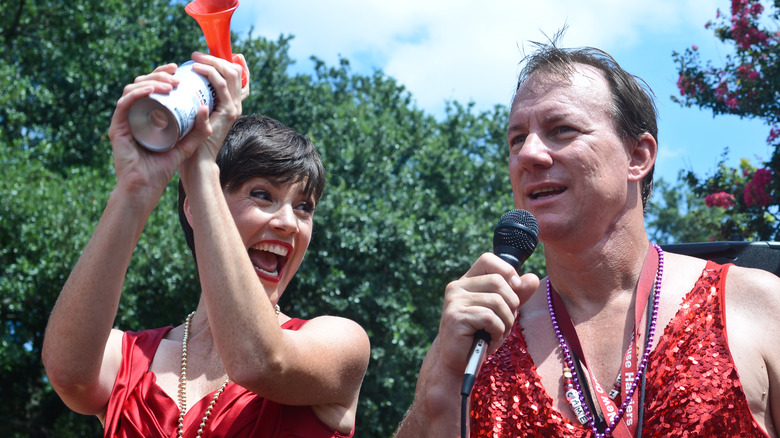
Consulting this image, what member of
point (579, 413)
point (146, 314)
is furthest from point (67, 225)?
point (579, 413)

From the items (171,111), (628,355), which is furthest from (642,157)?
(171,111)

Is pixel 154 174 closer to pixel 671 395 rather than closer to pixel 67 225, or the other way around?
pixel 671 395

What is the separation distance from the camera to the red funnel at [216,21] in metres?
2.34

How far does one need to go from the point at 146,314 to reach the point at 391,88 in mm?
10159

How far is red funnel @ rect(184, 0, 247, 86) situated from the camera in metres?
2.34

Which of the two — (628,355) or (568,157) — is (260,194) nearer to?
(568,157)

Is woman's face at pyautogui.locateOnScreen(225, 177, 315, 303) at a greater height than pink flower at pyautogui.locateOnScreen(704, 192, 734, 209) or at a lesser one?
lesser

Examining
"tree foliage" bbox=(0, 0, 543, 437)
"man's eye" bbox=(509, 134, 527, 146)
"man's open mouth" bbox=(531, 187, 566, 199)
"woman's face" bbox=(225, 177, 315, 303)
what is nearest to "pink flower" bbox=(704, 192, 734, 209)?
"tree foliage" bbox=(0, 0, 543, 437)

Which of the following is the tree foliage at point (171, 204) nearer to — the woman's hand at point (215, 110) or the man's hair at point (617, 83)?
the man's hair at point (617, 83)

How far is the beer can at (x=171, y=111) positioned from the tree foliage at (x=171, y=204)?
10.3 meters

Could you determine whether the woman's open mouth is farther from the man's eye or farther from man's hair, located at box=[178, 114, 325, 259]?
the man's eye

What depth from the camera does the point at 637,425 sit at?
7.84 ft

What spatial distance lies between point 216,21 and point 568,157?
1.24 metres

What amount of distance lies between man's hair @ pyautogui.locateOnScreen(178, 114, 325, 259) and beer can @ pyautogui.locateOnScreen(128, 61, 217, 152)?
2.31ft
